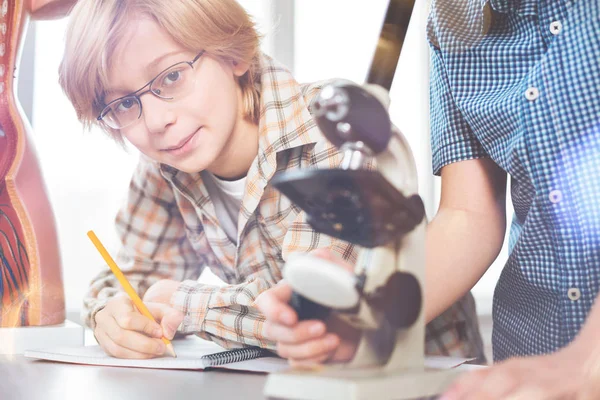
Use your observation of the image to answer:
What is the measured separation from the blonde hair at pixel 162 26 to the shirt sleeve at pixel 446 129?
0.22 meters

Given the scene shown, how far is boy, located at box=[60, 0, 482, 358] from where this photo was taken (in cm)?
73

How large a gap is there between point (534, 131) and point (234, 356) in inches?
14.2

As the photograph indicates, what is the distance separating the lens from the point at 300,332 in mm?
349

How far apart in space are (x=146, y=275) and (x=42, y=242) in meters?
0.15

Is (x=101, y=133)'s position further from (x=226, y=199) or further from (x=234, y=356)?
(x=234, y=356)

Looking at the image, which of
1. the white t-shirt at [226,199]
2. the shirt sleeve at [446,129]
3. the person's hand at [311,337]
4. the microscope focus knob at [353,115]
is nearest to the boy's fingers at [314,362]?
the person's hand at [311,337]

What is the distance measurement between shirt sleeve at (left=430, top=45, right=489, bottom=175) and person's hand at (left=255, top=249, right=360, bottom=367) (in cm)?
31

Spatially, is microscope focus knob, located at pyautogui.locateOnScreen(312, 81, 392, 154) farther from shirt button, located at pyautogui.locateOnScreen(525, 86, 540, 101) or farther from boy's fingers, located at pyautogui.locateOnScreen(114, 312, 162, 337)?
boy's fingers, located at pyautogui.locateOnScreen(114, 312, 162, 337)

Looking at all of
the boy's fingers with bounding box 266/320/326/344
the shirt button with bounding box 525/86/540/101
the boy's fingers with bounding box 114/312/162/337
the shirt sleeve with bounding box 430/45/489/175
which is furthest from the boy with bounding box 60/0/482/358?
the boy's fingers with bounding box 266/320/326/344

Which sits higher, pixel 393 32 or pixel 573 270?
pixel 393 32

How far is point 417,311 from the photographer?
0.34 meters

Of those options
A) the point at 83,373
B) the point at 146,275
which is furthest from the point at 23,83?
the point at 83,373

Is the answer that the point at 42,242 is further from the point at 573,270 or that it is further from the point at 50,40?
the point at 573,270

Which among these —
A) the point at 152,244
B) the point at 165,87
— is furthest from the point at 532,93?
the point at 152,244
